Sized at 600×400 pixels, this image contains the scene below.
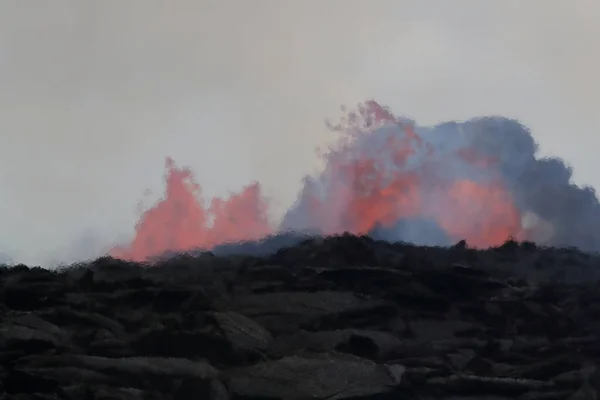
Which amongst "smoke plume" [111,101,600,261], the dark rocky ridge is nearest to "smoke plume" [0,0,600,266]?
"smoke plume" [111,101,600,261]

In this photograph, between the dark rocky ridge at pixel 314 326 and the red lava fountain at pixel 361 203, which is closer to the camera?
the dark rocky ridge at pixel 314 326

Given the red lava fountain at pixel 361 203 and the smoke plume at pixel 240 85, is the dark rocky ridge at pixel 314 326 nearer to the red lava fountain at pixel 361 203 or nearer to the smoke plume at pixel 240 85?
the red lava fountain at pixel 361 203

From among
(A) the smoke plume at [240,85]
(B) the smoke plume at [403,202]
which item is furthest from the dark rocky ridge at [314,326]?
(A) the smoke plume at [240,85]

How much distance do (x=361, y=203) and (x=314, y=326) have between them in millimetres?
482

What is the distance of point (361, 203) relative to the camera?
2.87 m

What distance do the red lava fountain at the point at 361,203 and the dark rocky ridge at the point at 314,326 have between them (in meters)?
0.07

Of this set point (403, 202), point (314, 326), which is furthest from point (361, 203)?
point (314, 326)

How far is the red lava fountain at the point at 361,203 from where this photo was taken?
284 cm

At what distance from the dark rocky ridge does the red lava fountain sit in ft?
0.23

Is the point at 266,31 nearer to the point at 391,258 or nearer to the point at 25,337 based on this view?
the point at 391,258

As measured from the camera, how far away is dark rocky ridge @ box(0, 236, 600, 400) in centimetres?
266

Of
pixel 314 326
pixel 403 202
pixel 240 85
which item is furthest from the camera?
pixel 240 85

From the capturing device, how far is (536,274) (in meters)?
2.85

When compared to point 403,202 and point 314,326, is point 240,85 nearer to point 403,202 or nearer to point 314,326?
point 403,202
